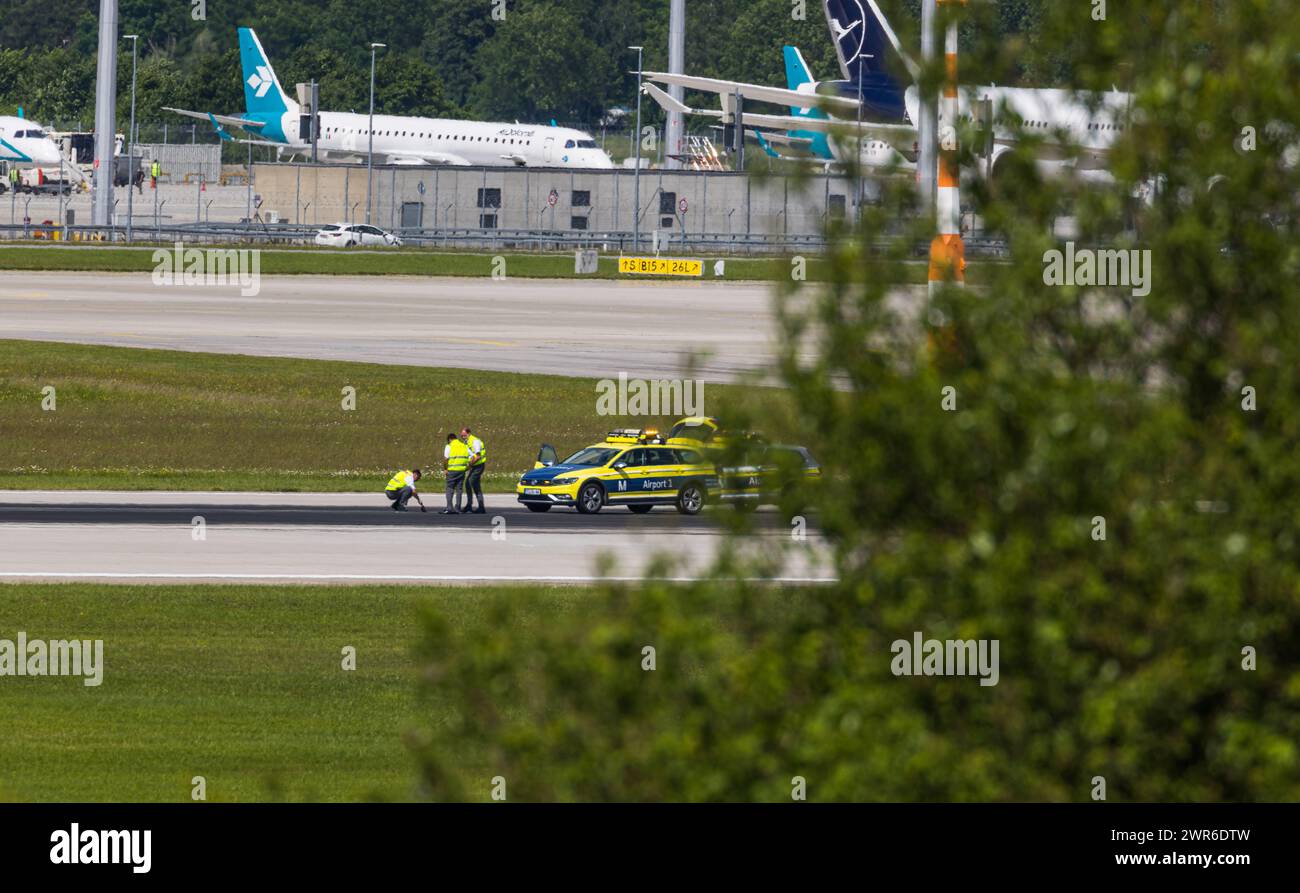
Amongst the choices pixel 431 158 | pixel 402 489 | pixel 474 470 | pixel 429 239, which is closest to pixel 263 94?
pixel 431 158

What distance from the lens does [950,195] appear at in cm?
855

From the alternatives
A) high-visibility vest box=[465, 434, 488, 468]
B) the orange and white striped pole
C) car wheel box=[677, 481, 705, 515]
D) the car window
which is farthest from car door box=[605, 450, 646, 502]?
the orange and white striped pole

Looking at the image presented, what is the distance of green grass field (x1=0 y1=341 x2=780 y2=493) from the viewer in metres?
50.8

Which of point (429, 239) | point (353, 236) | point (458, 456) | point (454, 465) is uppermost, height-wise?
point (429, 239)

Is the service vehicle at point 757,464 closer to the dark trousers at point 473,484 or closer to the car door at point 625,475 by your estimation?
the dark trousers at point 473,484

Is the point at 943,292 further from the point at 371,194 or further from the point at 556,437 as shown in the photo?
the point at 371,194

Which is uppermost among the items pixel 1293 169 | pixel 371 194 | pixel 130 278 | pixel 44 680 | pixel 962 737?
pixel 371 194

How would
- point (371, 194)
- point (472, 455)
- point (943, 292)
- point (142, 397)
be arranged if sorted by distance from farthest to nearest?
point (371, 194) < point (142, 397) < point (472, 455) < point (943, 292)

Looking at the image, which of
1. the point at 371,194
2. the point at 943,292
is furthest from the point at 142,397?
the point at 371,194

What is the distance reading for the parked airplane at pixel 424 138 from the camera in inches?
5753

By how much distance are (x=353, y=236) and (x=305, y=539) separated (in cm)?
8587

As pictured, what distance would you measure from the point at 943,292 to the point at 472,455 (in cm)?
3581
